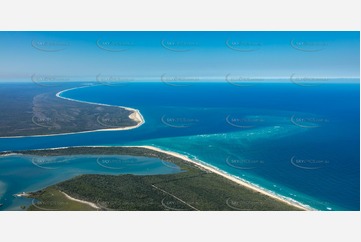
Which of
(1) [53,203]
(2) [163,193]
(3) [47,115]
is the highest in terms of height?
(3) [47,115]

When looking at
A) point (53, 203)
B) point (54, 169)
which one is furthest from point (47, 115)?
point (53, 203)

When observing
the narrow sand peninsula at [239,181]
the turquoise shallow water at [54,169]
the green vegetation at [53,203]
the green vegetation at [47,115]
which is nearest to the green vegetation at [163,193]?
the green vegetation at [53,203]

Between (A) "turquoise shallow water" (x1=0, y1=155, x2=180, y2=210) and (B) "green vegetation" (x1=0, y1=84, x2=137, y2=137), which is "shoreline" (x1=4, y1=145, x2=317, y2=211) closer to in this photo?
(A) "turquoise shallow water" (x1=0, y1=155, x2=180, y2=210)

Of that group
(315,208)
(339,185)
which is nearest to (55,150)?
(315,208)

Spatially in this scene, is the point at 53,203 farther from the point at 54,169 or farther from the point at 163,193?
the point at 163,193

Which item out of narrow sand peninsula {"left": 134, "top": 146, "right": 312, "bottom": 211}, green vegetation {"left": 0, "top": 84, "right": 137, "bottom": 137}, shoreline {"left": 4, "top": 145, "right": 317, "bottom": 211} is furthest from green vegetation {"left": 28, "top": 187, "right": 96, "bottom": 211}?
green vegetation {"left": 0, "top": 84, "right": 137, "bottom": 137}

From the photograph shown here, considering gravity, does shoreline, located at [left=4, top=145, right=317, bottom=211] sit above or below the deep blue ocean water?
below
